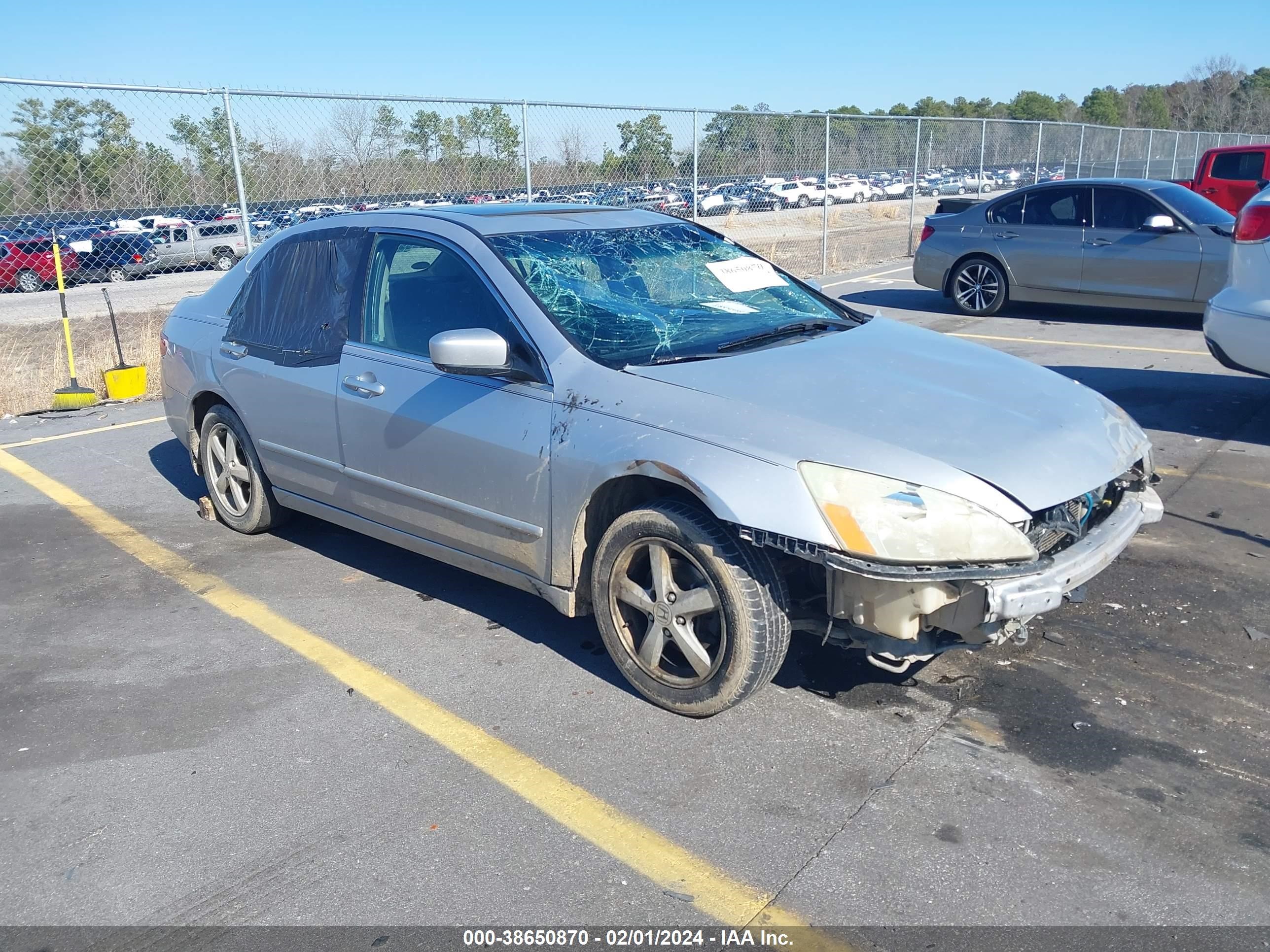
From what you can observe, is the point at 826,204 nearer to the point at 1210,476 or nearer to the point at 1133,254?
the point at 1133,254

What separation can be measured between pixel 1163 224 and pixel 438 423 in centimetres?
883

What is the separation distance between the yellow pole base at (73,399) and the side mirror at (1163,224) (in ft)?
33.0

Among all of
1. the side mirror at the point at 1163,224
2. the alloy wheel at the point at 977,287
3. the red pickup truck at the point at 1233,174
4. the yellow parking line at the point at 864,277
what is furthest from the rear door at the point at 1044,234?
the red pickup truck at the point at 1233,174

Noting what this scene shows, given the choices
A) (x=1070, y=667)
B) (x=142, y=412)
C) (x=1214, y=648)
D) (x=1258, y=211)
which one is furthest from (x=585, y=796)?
(x=142, y=412)

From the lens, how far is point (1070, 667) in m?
3.93

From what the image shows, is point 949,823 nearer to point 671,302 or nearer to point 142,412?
point 671,302

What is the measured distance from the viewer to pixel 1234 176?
16797 millimetres

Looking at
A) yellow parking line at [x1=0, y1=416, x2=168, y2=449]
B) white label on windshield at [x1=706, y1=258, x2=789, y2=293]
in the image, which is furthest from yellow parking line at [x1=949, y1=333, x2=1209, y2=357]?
yellow parking line at [x1=0, y1=416, x2=168, y2=449]

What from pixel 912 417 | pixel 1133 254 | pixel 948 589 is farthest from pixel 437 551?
pixel 1133 254

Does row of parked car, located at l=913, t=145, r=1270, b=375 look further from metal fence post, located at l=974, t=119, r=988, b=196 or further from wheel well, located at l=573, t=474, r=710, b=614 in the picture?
metal fence post, located at l=974, t=119, r=988, b=196

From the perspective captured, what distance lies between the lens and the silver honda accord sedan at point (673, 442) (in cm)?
318

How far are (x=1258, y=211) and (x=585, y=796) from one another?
5.84 meters

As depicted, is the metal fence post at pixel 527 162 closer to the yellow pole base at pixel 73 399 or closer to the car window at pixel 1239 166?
the yellow pole base at pixel 73 399

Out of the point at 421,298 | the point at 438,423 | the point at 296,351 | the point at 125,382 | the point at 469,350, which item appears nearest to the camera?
the point at 469,350
